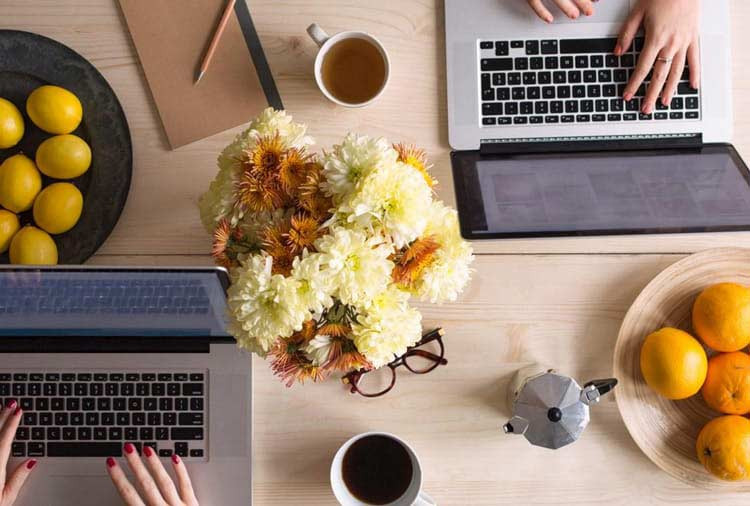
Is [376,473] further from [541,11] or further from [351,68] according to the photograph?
[541,11]

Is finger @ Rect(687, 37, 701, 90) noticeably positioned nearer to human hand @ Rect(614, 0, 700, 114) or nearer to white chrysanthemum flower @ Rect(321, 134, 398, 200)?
human hand @ Rect(614, 0, 700, 114)

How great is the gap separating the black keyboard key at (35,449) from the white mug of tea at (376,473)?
406 mm

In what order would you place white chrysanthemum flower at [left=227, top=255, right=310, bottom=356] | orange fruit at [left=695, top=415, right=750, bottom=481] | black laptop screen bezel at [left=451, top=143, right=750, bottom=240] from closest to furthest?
white chrysanthemum flower at [left=227, top=255, right=310, bottom=356] < black laptop screen bezel at [left=451, top=143, right=750, bottom=240] < orange fruit at [left=695, top=415, right=750, bottom=481]

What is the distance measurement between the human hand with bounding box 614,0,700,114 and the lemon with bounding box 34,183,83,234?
76cm

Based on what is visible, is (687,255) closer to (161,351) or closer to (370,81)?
(370,81)

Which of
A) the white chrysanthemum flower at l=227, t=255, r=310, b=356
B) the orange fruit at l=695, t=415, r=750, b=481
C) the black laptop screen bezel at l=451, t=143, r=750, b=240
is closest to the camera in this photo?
the white chrysanthemum flower at l=227, t=255, r=310, b=356

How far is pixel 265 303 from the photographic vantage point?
2.05ft

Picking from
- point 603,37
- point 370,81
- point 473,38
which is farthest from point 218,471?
point 603,37

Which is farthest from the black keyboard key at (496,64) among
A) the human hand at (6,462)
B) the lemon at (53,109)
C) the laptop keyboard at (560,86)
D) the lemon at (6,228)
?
the human hand at (6,462)

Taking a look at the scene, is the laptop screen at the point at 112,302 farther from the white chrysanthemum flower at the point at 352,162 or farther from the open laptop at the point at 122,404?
the white chrysanthemum flower at the point at 352,162

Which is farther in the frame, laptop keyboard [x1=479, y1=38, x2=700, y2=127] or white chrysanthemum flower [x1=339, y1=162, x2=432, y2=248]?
laptop keyboard [x1=479, y1=38, x2=700, y2=127]

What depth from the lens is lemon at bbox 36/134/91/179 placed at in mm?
911

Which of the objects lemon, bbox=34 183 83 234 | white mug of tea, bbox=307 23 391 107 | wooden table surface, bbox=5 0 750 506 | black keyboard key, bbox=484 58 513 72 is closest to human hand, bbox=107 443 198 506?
wooden table surface, bbox=5 0 750 506

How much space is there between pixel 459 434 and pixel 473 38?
1.81 ft
